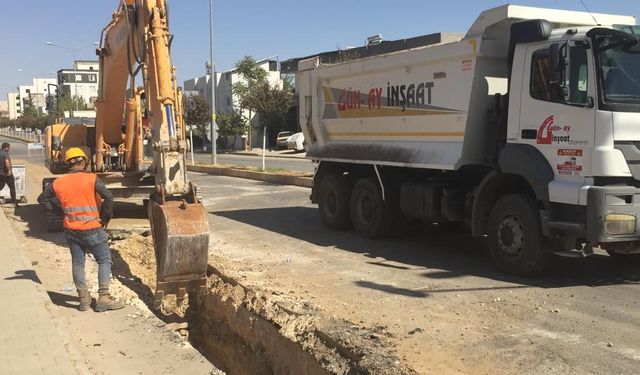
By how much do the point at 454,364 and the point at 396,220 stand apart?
5339mm

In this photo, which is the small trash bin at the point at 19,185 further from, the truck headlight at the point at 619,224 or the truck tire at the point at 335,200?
the truck headlight at the point at 619,224

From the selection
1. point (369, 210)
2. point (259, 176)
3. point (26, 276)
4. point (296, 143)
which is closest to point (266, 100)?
point (296, 143)

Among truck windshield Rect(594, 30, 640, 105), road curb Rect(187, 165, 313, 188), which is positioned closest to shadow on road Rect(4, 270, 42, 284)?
truck windshield Rect(594, 30, 640, 105)

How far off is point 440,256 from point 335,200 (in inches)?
113

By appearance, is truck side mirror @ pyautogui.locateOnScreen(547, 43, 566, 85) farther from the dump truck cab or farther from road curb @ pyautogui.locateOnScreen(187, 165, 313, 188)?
road curb @ pyautogui.locateOnScreen(187, 165, 313, 188)

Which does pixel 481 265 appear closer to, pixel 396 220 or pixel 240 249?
pixel 396 220

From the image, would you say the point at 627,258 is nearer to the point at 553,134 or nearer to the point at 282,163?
the point at 553,134

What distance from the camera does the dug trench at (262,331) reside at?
5160 mm

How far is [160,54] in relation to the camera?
820cm

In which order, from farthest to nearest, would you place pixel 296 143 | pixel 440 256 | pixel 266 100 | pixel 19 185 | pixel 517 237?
pixel 266 100
pixel 296 143
pixel 19 185
pixel 440 256
pixel 517 237

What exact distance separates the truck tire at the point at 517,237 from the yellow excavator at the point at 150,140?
366 centimetres

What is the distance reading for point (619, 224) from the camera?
21.0 ft

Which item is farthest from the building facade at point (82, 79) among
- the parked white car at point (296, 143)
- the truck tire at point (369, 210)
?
the truck tire at point (369, 210)

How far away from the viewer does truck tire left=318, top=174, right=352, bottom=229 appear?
1102 cm
